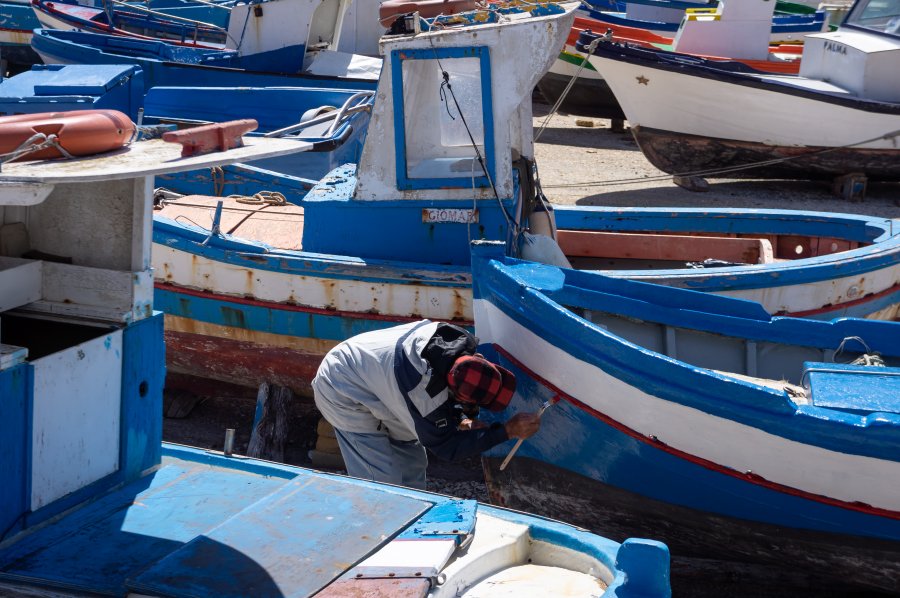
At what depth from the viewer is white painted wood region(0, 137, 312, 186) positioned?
258cm

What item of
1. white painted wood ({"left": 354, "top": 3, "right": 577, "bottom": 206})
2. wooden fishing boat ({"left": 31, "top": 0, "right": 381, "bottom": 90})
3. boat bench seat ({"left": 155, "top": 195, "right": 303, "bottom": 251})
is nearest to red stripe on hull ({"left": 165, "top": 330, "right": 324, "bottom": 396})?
boat bench seat ({"left": 155, "top": 195, "right": 303, "bottom": 251})

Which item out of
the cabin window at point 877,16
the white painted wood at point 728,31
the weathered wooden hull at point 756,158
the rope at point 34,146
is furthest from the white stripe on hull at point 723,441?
the white painted wood at point 728,31

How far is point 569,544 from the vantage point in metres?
3.35

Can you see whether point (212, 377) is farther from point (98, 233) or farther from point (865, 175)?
point (865, 175)

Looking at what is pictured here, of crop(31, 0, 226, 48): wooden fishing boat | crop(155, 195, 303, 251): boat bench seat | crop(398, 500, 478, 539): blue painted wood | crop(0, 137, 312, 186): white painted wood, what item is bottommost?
crop(398, 500, 478, 539): blue painted wood

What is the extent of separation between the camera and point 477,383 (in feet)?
12.9

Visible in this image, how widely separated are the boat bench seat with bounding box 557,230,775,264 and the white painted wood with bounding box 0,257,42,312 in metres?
4.20

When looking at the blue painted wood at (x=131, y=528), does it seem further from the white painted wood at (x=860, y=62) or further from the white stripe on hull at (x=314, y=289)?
the white painted wood at (x=860, y=62)

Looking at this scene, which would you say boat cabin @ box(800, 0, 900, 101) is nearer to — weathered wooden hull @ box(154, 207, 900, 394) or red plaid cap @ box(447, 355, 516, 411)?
weathered wooden hull @ box(154, 207, 900, 394)

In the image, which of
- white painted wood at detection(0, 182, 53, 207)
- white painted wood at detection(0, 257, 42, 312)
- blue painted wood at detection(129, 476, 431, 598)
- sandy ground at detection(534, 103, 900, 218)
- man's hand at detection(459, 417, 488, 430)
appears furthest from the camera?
sandy ground at detection(534, 103, 900, 218)

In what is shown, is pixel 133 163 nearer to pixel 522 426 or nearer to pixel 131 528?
pixel 131 528

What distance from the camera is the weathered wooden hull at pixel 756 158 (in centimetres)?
1176

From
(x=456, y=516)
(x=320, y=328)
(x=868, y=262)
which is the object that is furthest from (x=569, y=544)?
(x=868, y=262)

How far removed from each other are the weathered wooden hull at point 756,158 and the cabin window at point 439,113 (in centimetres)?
660
